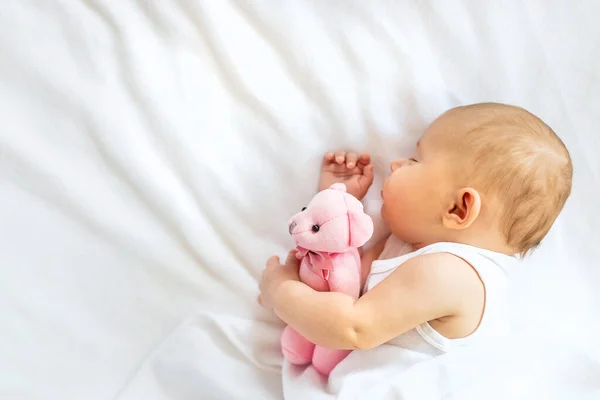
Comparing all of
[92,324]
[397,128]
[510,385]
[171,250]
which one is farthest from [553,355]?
[92,324]

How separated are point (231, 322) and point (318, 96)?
42 cm

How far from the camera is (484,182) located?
95cm

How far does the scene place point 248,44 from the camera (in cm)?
106

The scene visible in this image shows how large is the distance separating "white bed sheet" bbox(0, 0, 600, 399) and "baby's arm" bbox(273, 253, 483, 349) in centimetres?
19

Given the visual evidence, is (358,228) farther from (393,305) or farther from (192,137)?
(192,137)

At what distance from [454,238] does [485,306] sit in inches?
4.5

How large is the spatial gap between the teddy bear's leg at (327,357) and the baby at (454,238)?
0.27 feet

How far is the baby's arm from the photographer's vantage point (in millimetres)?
922

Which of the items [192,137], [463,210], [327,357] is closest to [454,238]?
[463,210]

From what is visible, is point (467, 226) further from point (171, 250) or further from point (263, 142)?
point (171, 250)

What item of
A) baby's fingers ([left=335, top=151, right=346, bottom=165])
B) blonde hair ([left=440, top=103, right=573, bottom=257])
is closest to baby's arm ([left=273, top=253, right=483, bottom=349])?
blonde hair ([left=440, top=103, right=573, bottom=257])

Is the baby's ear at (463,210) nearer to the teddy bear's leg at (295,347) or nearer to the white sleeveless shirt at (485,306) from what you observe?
the white sleeveless shirt at (485,306)

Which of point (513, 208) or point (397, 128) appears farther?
point (397, 128)

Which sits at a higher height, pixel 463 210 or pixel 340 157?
pixel 340 157
